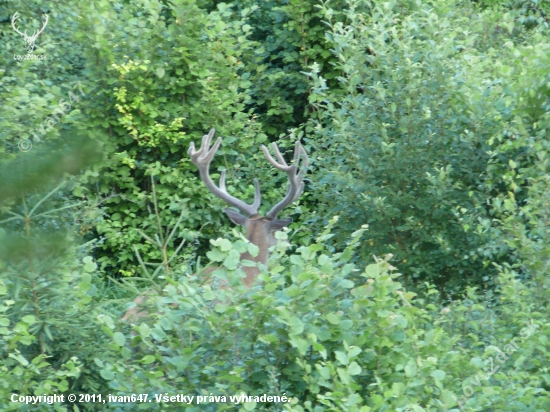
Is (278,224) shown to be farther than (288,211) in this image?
No

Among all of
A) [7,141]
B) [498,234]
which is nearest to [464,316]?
[498,234]

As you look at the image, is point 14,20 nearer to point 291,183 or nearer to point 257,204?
point 257,204

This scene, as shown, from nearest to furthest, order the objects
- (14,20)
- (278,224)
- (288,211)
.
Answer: (278,224) → (14,20) → (288,211)

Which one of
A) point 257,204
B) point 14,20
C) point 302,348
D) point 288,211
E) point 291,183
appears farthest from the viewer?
point 288,211

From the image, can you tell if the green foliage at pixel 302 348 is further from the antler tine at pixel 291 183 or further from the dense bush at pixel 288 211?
the antler tine at pixel 291 183

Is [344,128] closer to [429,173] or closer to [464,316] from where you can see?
[429,173]

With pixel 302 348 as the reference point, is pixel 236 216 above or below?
above

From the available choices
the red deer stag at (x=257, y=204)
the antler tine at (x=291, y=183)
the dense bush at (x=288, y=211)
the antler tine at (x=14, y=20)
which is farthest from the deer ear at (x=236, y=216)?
the antler tine at (x=14, y=20)

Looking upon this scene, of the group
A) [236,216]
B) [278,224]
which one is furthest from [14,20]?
[278,224]

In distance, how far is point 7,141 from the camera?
499 cm

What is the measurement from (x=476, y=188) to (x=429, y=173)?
1.44ft

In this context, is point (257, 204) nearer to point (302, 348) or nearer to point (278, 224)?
point (278, 224)

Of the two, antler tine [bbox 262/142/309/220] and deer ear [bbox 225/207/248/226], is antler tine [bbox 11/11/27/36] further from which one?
antler tine [bbox 262/142/309/220]

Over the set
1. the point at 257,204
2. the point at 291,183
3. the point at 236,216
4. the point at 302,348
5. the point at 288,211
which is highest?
the point at 288,211
